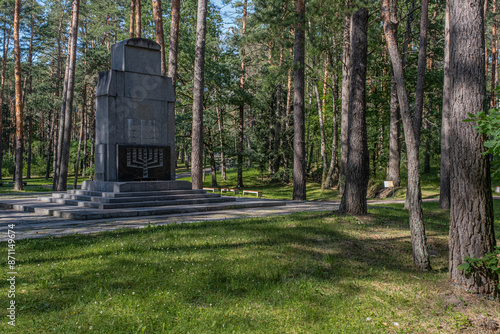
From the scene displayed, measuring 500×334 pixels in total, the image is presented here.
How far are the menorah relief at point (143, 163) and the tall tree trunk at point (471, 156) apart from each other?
30.8 feet

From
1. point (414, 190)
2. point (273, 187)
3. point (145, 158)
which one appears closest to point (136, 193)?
point (145, 158)

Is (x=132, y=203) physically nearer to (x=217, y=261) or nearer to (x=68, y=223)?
(x=68, y=223)

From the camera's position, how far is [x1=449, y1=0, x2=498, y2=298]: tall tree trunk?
5.10 metres

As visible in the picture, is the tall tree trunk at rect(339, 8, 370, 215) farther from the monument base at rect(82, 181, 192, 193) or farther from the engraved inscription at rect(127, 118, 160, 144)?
the engraved inscription at rect(127, 118, 160, 144)

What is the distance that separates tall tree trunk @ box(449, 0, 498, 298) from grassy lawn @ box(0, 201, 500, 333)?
0.57m

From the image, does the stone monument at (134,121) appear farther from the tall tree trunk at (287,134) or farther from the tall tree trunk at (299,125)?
the tall tree trunk at (287,134)

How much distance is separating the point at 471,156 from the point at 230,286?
3633 millimetres

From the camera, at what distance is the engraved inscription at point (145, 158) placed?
39.6 feet

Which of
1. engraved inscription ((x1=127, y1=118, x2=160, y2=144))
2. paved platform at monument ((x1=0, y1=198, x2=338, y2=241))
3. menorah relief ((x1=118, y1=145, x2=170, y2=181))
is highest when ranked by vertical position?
engraved inscription ((x1=127, y1=118, x2=160, y2=144))

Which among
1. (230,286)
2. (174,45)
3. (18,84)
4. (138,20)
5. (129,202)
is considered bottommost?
(230,286)

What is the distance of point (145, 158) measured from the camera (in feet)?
40.4

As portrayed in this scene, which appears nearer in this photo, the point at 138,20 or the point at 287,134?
the point at 138,20

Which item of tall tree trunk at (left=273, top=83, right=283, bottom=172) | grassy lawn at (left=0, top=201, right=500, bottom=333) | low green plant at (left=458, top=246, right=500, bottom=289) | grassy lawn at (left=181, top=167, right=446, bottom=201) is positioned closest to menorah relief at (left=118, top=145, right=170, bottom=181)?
grassy lawn at (left=0, top=201, right=500, bottom=333)

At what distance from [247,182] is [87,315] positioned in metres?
26.9
